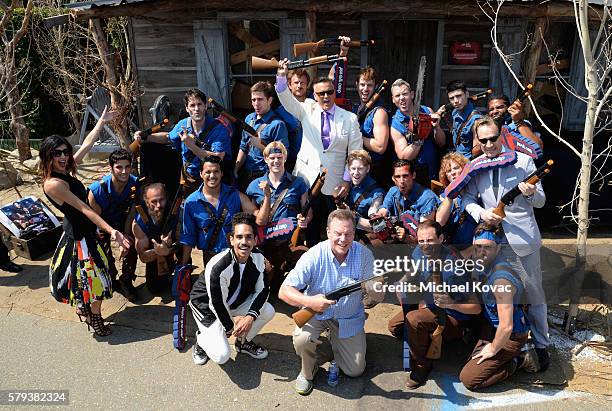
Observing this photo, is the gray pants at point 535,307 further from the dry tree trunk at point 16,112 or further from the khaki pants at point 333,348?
the dry tree trunk at point 16,112

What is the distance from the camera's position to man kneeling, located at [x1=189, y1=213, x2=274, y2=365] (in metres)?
4.05

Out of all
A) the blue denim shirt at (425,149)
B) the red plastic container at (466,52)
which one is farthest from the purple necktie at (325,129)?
the red plastic container at (466,52)

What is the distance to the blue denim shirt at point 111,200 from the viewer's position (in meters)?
4.95

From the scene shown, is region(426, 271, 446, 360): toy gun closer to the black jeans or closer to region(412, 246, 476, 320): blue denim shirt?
region(412, 246, 476, 320): blue denim shirt

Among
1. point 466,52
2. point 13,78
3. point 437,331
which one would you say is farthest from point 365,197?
point 13,78

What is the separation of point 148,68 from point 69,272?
15.9ft

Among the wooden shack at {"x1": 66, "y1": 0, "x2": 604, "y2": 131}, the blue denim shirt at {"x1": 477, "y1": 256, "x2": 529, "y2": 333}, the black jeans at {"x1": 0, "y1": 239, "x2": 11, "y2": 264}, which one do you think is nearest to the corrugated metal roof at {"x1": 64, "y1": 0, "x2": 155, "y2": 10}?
the wooden shack at {"x1": 66, "y1": 0, "x2": 604, "y2": 131}

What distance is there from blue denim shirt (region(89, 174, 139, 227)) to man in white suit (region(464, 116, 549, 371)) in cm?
317

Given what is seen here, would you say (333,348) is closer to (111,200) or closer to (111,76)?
(111,200)

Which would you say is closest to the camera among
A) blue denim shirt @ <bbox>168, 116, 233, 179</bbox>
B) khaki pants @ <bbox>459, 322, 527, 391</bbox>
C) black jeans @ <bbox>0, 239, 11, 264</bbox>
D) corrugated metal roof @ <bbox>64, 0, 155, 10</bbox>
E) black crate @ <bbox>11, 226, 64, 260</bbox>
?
khaki pants @ <bbox>459, 322, 527, 391</bbox>

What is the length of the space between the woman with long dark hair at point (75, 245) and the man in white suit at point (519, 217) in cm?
296

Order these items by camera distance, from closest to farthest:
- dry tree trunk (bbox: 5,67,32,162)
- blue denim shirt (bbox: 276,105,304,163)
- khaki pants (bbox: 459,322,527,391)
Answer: khaki pants (bbox: 459,322,527,391)
blue denim shirt (bbox: 276,105,304,163)
dry tree trunk (bbox: 5,67,32,162)

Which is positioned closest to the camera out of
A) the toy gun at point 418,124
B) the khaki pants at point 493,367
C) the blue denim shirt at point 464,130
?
the khaki pants at point 493,367

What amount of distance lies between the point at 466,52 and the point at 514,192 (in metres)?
4.92
